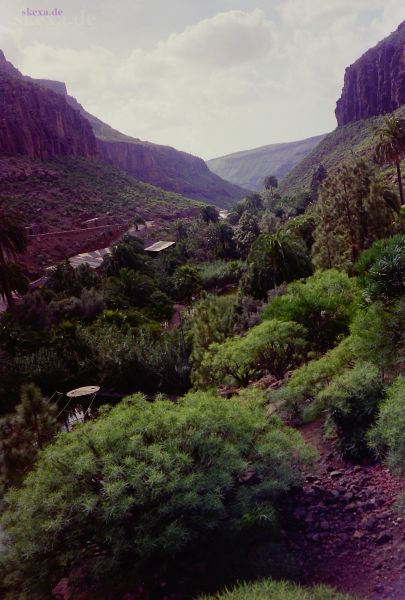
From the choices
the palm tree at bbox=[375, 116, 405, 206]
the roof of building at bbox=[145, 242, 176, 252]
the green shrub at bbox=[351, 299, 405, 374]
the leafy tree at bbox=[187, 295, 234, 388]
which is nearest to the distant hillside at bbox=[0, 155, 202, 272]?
the roof of building at bbox=[145, 242, 176, 252]

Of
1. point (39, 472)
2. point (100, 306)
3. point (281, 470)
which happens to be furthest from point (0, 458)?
A: point (100, 306)

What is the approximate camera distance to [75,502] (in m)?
7.48

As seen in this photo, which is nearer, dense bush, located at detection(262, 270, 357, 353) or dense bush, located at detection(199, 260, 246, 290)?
dense bush, located at detection(262, 270, 357, 353)

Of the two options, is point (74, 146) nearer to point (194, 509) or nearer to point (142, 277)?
point (142, 277)

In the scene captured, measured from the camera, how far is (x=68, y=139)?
97062mm

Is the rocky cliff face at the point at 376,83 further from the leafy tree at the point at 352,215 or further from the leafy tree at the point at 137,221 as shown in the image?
the leafy tree at the point at 352,215

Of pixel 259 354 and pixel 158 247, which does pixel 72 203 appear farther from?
pixel 259 354

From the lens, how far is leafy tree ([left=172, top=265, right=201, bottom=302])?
3853 cm

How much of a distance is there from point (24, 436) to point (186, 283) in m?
27.0

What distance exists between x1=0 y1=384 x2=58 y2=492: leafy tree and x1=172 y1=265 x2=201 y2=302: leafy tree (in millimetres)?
25972

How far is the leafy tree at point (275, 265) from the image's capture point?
26.0 metres

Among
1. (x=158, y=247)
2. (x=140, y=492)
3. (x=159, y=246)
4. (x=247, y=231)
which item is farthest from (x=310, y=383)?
(x=159, y=246)

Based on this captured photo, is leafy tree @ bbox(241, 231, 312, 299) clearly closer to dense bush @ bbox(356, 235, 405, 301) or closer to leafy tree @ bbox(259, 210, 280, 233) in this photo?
dense bush @ bbox(356, 235, 405, 301)

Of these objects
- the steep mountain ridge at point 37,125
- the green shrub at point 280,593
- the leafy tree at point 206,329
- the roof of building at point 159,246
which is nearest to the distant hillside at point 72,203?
the steep mountain ridge at point 37,125
